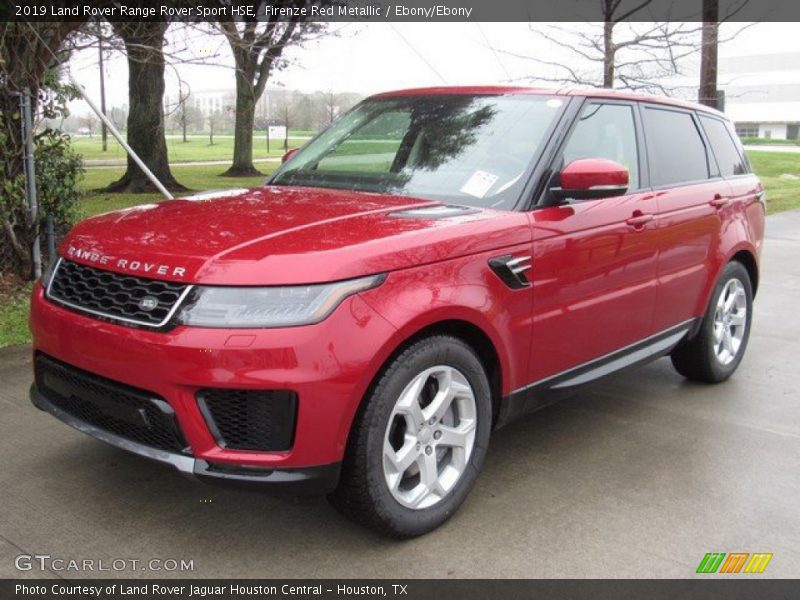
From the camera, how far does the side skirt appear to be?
361 centimetres

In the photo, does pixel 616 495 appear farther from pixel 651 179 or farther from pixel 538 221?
pixel 651 179

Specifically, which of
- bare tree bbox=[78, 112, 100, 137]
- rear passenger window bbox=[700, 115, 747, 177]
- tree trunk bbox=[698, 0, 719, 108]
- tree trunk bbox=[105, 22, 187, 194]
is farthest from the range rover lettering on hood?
tree trunk bbox=[698, 0, 719, 108]

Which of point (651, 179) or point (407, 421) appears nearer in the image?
point (407, 421)

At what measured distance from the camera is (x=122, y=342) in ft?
9.30

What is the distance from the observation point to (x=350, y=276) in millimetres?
2814

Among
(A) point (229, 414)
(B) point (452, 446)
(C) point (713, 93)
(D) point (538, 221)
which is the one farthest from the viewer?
(C) point (713, 93)

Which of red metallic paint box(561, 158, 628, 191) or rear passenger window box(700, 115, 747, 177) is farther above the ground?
rear passenger window box(700, 115, 747, 177)

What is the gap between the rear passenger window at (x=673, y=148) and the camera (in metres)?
4.59

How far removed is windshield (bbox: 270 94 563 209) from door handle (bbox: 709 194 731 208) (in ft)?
4.88

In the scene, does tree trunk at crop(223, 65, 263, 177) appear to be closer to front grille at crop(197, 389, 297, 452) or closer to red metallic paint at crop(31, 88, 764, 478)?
red metallic paint at crop(31, 88, 764, 478)

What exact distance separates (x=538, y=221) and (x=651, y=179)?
1.24 metres

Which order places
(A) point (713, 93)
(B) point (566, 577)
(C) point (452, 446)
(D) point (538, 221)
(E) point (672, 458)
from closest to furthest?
(B) point (566, 577)
(C) point (452, 446)
(D) point (538, 221)
(E) point (672, 458)
(A) point (713, 93)

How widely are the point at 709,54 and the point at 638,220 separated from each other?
13550 millimetres

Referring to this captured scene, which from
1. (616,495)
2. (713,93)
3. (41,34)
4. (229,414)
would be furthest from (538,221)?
(713,93)
